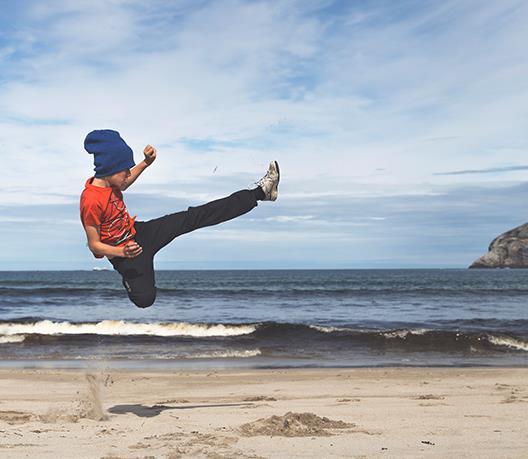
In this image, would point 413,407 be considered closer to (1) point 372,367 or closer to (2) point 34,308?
(1) point 372,367

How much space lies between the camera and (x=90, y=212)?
5.09m

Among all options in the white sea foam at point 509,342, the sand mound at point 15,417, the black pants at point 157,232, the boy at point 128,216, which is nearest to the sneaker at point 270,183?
the boy at point 128,216

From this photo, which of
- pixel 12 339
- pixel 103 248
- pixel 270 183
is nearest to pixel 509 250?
pixel 12 339

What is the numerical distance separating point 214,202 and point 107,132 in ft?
3.54

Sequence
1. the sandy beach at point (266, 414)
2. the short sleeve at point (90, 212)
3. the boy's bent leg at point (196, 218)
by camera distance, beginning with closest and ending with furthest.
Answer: the sandy beach at point (266, 414)
the short sleeve at point (90, 212)
the boy's bent leg at point (196, 218)

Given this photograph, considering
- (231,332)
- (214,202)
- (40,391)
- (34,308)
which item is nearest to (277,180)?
(214,202)

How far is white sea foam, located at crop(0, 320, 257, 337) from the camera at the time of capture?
60.0ft

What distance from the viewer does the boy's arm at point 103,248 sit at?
16.6 feet

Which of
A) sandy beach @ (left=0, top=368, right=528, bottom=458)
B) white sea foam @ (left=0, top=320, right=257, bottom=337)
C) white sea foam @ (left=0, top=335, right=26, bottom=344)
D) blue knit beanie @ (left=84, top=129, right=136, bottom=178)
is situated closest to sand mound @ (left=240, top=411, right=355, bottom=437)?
sandy beach @ (left=0, top=368, right=528, bottom=458)

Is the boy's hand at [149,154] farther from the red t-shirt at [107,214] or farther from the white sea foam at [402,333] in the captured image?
the white sea foam at [402,333]

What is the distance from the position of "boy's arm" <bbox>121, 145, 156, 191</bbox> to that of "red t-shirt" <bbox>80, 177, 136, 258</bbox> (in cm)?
15

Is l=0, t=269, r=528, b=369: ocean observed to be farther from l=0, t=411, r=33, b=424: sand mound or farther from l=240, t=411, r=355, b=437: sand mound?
l=240, t=411, r=355, b=437: sand mound

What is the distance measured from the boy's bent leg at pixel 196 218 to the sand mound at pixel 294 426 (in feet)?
5.82

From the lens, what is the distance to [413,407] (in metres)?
7.04
